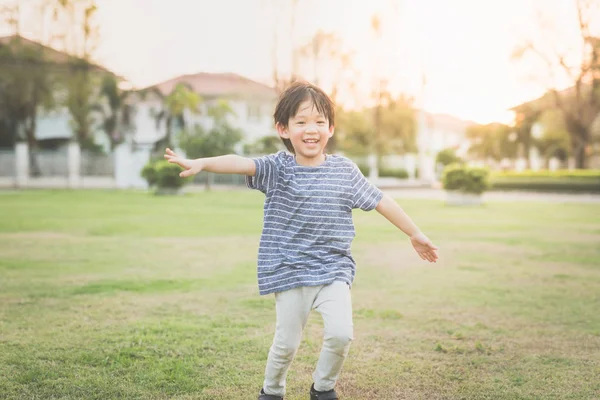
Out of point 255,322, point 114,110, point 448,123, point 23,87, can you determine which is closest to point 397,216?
point 255,322

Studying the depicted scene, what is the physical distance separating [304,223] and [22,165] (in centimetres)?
3043

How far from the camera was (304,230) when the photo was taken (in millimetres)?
2859

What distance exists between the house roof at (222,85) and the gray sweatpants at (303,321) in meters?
43.3

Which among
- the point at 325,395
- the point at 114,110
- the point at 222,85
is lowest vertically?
the point at 325,395

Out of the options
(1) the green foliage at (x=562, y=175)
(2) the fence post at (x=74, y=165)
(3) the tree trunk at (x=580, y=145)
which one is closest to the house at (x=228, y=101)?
(2) the fence post at (x=74, y=165)

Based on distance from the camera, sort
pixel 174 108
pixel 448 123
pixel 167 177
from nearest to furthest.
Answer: pixel 167 177
pixel 174 108
pixel 448 123

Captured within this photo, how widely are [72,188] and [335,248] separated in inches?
1147

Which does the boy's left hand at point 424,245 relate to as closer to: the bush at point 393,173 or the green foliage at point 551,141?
the bush at point 393,173

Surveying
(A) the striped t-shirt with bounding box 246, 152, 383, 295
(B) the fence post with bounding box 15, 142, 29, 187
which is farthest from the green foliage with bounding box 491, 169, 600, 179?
(A) the striped t-shirt with bounding box 246, 152, 383, 295

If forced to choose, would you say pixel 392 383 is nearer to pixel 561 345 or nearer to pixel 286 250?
pixel 286 250

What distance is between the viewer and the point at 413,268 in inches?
290

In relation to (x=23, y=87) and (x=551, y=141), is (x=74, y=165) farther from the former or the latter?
(x=551, y=141)

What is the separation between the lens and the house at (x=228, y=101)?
44.4 meters

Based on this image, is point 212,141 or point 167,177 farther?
point 212,141
